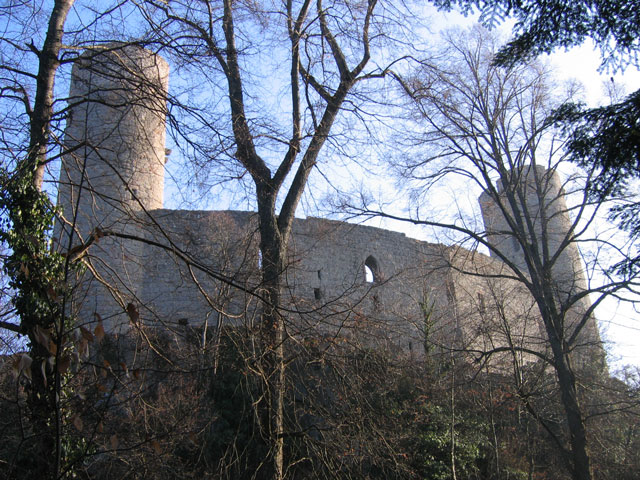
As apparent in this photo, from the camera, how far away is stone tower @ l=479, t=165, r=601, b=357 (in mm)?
10812

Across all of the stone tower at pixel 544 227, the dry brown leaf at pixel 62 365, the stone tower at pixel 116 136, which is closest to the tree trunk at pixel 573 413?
the stone tower at pixel 544 227

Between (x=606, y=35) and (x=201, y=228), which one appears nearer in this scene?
(x=606, y=35)

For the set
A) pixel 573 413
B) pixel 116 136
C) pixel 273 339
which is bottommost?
pixel 573 413

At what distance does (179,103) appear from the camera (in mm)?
4453

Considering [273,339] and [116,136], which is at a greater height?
[116,136]

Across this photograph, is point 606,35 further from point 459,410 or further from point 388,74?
point 459,410

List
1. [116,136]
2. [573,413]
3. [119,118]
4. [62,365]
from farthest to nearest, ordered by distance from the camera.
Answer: [573,413] < [119,118] < [116,136] < [62,365]

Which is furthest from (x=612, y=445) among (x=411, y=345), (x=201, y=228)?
(x=201, y=228)

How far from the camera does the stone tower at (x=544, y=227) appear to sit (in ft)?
35.5

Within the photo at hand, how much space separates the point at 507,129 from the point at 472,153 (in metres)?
0.90

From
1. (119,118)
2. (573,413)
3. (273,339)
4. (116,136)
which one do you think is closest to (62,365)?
(116,136)

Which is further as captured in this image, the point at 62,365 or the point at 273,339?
the point at 273,339

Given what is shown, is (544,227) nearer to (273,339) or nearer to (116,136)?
(273,339)

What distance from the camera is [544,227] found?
11109 mm
